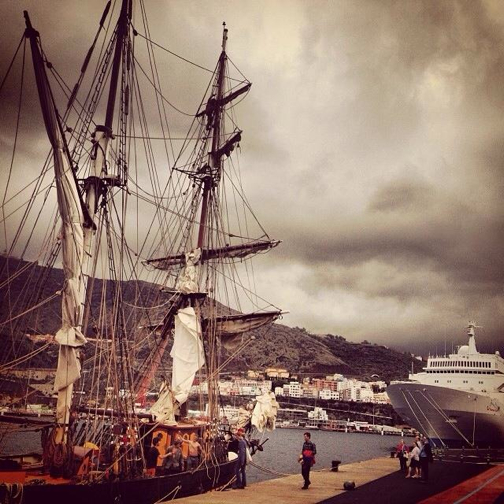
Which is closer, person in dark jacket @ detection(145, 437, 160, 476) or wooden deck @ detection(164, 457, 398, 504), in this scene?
wooden deck @ detection(164, 457, 398, 504)

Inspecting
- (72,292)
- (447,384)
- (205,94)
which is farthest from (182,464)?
(447,384)

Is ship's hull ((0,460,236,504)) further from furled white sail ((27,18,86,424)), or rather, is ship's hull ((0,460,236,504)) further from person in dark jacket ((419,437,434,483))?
person in dark jacket ((419,437,434,483))

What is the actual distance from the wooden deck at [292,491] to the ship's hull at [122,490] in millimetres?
1813

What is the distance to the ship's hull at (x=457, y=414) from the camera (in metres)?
50.2

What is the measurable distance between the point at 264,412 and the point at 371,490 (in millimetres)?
12216

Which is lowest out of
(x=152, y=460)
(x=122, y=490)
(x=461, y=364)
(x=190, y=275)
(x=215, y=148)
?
(x=122, y=490)

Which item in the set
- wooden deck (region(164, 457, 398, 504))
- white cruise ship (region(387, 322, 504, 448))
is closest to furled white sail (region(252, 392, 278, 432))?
wooden deck (region(164, 457, 398, 504))

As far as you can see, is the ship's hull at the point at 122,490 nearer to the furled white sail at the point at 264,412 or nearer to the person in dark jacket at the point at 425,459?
the furled white sail at the point at 264,412

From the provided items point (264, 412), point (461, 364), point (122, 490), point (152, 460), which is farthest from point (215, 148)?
point (461, 364)

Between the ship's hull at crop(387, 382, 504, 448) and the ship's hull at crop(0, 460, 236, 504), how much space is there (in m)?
34.6

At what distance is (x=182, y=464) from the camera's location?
19109 millimetres

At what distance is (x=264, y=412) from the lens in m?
28.7

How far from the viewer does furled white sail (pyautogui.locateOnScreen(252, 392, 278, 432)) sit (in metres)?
28.3

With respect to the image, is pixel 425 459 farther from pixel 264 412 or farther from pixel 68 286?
pixel 68 286
